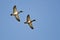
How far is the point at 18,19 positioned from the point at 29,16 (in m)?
2.30

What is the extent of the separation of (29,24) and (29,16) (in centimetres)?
275

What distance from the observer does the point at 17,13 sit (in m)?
189

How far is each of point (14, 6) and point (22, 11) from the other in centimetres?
142

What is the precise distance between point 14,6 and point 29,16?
2.65 m

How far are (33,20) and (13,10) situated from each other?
3.25 meters

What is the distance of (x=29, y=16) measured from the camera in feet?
620

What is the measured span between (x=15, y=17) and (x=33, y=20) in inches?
116

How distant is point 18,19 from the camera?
19050 cm

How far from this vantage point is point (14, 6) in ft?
617

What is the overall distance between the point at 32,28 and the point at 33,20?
8.30ft

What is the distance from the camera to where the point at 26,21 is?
19000cm

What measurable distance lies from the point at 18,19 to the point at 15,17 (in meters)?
0.53

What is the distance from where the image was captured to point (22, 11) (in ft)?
619

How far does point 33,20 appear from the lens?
189 meters
